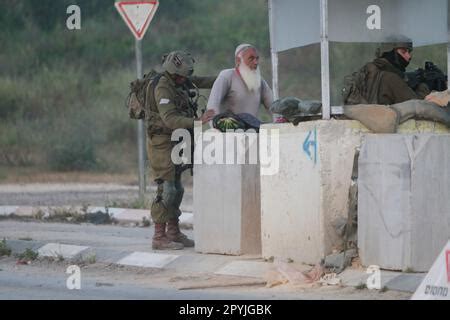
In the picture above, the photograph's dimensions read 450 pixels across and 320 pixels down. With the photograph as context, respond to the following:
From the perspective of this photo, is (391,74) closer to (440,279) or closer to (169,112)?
(169,112)

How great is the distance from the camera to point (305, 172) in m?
11.2

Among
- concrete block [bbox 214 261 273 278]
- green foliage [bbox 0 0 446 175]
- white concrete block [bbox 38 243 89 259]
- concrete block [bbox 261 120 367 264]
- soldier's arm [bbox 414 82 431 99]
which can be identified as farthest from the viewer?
green foliage [bbox 0 0 446 175]

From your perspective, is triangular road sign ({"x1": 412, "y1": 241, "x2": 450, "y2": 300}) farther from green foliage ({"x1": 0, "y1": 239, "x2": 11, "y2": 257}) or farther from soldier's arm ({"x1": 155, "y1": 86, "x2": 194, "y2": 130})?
green foliage ({"x1": 0, "y1": 239, "x2": 11, "y2": 257})

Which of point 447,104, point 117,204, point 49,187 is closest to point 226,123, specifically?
point 447,104

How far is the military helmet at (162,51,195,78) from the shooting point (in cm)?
1270

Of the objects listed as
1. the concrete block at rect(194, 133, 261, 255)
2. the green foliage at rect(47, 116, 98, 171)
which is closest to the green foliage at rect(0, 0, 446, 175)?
the green foliage at rect(47, 116, 98, 171)

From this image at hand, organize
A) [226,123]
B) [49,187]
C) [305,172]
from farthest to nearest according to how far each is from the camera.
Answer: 1. [49,187]
2. [226,123]
3. [305,172]

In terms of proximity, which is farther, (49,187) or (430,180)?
(49,187)

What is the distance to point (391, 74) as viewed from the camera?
1174 centimetres

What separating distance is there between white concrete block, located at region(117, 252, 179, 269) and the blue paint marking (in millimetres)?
1966

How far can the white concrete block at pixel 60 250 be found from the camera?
13.4 meters

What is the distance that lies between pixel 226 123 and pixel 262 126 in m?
0.53
